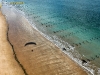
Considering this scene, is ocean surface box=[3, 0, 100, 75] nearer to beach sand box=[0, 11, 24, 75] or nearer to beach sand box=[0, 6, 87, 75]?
beach sand box=[0, 6, 87, 75]

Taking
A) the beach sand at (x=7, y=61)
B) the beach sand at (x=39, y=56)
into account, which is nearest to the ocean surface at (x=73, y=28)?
the beach sand at (x=39, y=56)

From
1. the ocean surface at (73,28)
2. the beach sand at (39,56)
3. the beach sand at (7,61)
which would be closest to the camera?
the beach sand at (7,61)

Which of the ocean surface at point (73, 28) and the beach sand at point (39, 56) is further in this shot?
the ocean surface at point (73, 28)

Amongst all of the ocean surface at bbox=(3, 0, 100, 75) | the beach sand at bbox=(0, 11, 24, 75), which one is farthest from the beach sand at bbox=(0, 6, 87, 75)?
the ocean surface at bbox=(3, 0, 100, 75)

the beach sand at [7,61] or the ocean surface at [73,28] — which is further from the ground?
the ocean surface at [73,28]

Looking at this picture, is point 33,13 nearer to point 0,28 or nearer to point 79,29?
point 0,28

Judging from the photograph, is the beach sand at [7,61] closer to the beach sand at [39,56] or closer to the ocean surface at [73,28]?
the beach sand at [39,56]

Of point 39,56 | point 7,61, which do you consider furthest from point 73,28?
point 7,61
